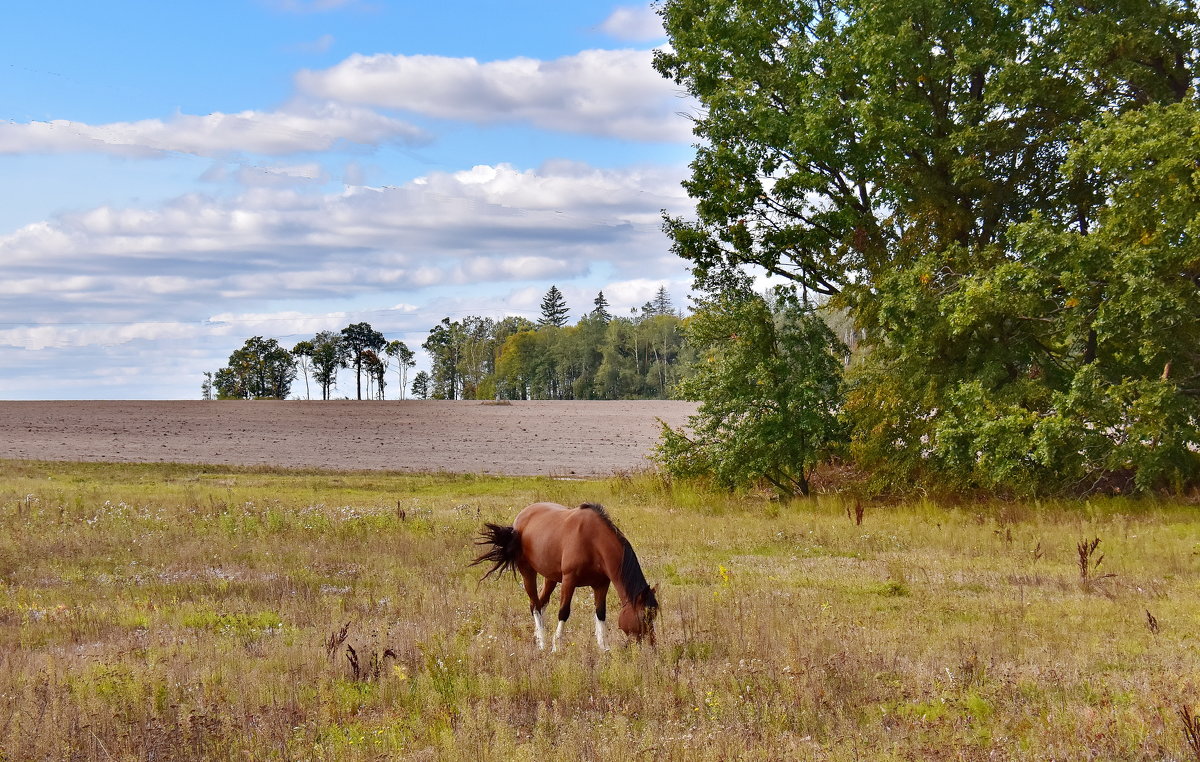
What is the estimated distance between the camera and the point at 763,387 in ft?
97.7

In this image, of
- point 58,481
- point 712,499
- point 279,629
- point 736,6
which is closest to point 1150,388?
point 712,499

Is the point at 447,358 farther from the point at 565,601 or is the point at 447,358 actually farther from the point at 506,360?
the point at 565,601

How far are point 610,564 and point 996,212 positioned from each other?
72.9 feet

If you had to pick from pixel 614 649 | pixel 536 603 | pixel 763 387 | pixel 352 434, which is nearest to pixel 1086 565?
pixel 614 649

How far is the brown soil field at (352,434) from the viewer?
5322 centimetres

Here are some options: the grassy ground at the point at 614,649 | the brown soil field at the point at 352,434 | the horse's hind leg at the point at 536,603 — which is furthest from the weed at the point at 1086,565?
the brown soil field at the point at 352,434

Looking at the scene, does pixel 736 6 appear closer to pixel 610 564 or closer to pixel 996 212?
pixel 996 212

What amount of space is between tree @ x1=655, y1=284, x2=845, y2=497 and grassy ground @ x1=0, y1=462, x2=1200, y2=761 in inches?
237

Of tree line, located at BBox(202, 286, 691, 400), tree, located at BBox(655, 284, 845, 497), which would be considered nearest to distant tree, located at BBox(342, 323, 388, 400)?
tree line, located at BBox(202, 286, 691, 400)

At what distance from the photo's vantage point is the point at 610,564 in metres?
10.9

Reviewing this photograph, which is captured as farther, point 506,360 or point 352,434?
point 506,360

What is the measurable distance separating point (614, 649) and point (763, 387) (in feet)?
65.2

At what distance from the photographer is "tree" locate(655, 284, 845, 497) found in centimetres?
2952

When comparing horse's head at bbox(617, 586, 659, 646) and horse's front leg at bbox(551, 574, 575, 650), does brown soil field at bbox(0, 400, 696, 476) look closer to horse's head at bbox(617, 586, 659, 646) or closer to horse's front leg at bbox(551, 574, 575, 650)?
horse's front leg at bbox(551, 574, 575, 650)
